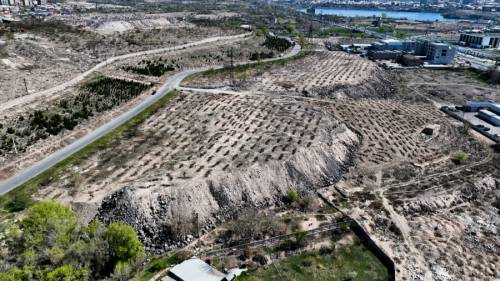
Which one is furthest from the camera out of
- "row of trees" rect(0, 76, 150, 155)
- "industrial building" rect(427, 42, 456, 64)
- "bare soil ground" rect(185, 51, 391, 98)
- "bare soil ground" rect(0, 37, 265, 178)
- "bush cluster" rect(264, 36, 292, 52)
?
"industrial building" rect(427, 42, 456, 64)

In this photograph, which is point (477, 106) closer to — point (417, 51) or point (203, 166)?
point (417, 51)

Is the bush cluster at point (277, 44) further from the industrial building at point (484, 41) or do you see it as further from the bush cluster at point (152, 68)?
the industrial building at point (484, 41)

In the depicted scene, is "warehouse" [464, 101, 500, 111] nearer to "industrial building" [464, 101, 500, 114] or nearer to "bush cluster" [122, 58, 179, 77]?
"industrial building" [464, 101, 500, 114]

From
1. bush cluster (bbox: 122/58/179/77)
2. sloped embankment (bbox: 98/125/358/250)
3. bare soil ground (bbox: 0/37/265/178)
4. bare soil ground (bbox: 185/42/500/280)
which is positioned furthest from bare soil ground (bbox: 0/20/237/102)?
sloped embankment (bbox: 98/125/358/250)

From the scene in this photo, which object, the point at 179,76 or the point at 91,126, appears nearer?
the point at 91,126

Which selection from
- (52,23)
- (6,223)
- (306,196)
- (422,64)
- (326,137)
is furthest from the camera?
(52,23)

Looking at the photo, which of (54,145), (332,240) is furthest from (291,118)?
(54,145)

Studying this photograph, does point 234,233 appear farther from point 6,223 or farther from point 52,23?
point 52,23
